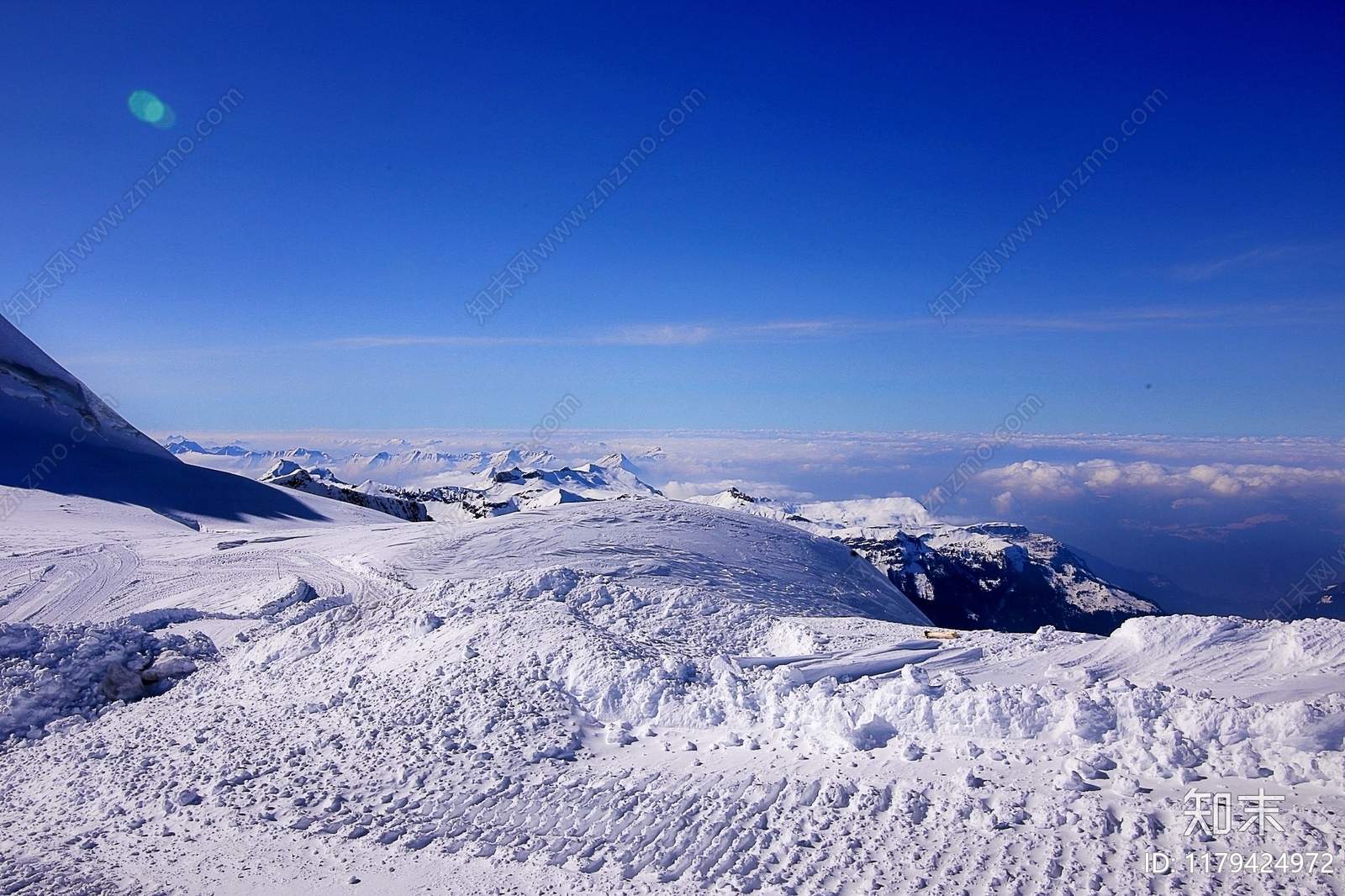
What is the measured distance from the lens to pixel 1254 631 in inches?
328

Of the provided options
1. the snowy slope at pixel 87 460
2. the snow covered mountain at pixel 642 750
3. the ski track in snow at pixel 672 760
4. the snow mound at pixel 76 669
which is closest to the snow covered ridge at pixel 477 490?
the snowy slope at pixel 87 460

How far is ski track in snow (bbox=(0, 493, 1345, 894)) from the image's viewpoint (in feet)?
17.2

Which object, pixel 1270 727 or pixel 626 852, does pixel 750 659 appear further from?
pixel 1270 727

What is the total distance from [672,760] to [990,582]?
12618 centimetres

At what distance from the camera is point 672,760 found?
6.86 m

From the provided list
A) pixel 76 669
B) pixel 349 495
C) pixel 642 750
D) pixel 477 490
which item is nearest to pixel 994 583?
pixel 477 490

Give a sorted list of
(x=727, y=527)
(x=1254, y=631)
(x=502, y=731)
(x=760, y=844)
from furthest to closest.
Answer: (x=727, y=527), (x=1254, y=631), (x=502, y=731), (x=760, y=844)

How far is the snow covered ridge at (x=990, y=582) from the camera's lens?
109 meters

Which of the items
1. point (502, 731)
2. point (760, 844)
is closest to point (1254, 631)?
point (760, 844)

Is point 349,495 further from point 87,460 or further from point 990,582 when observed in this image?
point 990,582

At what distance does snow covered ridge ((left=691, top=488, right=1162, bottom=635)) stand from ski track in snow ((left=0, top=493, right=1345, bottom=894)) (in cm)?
9334

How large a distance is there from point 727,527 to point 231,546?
15876 millimetres

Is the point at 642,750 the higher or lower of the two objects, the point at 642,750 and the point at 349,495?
the lower

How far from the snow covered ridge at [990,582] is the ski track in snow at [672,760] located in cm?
9334
